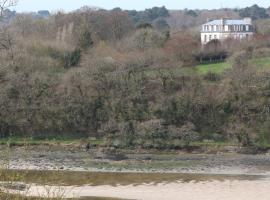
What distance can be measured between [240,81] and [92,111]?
40.1 ft

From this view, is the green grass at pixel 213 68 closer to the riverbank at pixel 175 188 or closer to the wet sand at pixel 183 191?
the riverbank at pixel 175 188

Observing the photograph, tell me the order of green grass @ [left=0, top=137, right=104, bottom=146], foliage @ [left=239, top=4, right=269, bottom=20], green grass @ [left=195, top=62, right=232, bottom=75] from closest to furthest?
green grass @ [left=0, top=137, right=104, bottom=146] < green grass @ [left=195, top=62, right=232, bottom=75] < foliage @ [left=239, top=4, right=269, bottom=20]

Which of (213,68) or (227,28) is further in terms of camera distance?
(227,28)

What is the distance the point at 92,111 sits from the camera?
150ft

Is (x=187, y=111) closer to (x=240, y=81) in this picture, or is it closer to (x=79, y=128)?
(x=240, y=81)

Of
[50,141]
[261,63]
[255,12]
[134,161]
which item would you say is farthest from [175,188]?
[255,12]

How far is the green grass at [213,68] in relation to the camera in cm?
5288

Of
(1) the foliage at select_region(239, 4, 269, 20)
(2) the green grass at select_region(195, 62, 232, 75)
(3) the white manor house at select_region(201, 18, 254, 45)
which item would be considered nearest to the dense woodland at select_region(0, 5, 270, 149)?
(2) the green grass at select_region(195, 62, 232, 75)

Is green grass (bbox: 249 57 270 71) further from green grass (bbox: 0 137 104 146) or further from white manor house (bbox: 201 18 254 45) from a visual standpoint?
white manor house (bbox: 201 18 254 45)

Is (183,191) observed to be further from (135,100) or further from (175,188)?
(135,100)

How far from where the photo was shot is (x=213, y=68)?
5684cm

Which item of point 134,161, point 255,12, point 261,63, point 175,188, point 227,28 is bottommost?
point 134,161

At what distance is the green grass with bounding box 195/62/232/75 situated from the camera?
52875 mm

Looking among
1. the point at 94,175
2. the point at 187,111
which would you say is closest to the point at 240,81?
the point at 187,111
